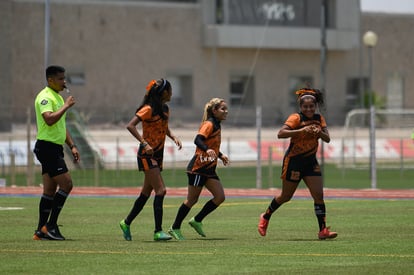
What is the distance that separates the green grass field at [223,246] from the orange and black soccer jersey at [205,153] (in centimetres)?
90

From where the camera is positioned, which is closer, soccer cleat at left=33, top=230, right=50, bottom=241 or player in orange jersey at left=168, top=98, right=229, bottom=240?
soccer cleat at left=33, top=230, right=50, bottom=241

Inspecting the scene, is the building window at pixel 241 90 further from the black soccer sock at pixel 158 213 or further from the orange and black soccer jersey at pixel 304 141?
the black soccer sock at pixel 158 213

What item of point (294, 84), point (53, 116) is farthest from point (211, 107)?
point (294, 84)

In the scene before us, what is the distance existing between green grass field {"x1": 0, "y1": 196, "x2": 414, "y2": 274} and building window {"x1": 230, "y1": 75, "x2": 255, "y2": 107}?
40.6m

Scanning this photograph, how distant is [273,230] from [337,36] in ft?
161

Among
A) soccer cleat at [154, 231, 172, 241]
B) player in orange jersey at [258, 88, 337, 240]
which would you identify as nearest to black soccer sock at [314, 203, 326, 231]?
player in orange jersey at [258, 88, 337, 240]

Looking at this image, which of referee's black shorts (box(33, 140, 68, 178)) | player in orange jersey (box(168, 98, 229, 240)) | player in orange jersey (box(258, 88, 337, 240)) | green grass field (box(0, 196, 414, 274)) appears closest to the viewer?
green grass field (box(0, 196, 414, 274))

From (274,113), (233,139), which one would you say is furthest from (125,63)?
(233,139)

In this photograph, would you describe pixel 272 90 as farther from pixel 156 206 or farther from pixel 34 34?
pixel 156 206

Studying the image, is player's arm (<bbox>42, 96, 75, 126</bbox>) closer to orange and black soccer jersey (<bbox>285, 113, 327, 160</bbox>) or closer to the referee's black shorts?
the referee's black shorts

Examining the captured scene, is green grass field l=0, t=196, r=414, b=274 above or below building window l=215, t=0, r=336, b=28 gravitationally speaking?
below

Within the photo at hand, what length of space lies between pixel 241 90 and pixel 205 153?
47466mm

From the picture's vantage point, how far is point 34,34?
56.3m

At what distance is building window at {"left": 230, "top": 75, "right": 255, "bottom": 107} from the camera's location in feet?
207
